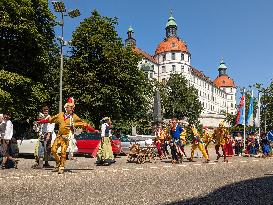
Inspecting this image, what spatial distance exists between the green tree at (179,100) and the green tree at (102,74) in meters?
39.9

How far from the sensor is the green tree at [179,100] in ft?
263

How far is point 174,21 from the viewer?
123562mm

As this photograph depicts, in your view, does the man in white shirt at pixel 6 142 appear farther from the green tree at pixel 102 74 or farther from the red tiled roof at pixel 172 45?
the red tiled roof at pixel 172 45

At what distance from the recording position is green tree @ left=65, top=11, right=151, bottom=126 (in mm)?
36969

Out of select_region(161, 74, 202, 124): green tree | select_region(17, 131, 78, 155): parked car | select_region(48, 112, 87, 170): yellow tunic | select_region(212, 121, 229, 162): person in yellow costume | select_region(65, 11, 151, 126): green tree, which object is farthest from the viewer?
select_region(161, 74, 202, 124): green tree

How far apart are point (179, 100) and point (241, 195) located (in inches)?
2917

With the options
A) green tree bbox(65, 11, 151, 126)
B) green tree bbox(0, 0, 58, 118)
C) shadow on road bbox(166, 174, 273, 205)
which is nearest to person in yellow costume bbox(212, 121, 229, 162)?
shadow on road bbox(166, 174, 273, 205)

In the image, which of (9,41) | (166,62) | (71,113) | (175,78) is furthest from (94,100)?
(166,62)

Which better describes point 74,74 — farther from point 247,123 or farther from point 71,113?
point 71,113

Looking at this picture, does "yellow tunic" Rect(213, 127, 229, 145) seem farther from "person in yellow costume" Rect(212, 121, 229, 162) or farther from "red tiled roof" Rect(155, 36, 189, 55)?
"red tiled roof" Rect(155, 36, 189, 55)

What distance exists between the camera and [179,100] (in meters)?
81.7

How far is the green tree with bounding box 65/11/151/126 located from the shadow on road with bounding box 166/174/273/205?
27495mm

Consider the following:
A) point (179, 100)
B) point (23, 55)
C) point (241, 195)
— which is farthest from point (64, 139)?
point (179, 100)

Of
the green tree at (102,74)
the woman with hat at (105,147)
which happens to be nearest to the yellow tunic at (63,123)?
the woman with hat at (105,147)
